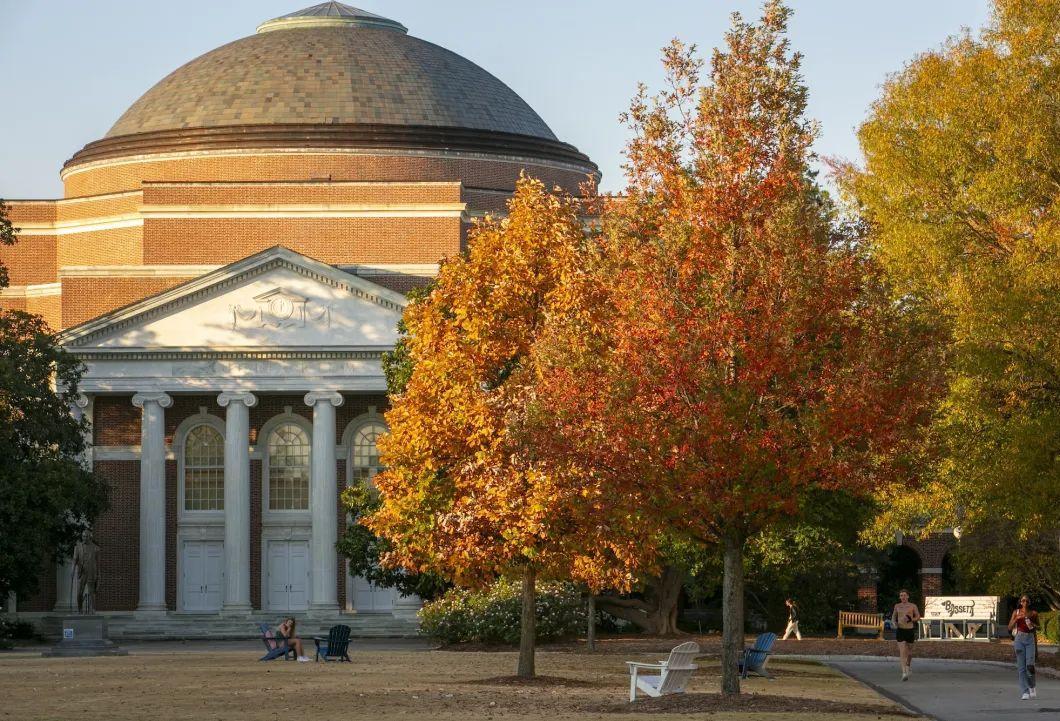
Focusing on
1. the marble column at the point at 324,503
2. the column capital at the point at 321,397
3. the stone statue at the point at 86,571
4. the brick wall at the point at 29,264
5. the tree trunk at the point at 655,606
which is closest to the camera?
the tree trunk at the point at 655,606

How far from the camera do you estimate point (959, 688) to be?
30547 millimetres

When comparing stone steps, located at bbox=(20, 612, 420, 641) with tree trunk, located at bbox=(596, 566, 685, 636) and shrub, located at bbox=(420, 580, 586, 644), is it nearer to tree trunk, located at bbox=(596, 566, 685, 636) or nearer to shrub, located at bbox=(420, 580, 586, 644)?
A: tree trunk, located at bbox=(596, 566, 685, 636)

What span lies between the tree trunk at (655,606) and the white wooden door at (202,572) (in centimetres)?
1520

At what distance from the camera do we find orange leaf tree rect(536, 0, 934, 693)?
81.5ft

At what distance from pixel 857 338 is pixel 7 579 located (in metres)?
34.9

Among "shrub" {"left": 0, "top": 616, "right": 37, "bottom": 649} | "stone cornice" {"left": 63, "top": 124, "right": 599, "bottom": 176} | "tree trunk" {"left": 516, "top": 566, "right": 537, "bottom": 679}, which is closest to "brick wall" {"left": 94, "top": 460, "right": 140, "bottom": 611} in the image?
"shrub" {"left": 0, "top": 616, "right": 37, "bottom": 649}

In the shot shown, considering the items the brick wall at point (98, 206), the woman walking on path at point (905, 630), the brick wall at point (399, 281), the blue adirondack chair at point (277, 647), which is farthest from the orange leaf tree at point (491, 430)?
the brick wall at point (98, 206)

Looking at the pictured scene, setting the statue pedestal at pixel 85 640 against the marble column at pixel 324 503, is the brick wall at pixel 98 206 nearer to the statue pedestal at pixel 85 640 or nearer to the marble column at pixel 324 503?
the marble column at pixel 324 503

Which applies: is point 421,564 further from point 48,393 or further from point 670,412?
point 48,393

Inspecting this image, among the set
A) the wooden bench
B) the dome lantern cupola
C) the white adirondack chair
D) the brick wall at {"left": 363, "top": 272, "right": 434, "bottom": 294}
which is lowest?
the wooden bench

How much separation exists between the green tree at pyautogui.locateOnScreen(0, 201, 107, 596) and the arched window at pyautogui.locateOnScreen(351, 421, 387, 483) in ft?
37.2

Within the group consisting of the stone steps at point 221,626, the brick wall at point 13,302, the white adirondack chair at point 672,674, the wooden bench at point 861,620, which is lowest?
the stone steps at point 221,626

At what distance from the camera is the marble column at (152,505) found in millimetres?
60938

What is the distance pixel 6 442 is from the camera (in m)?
50.8
